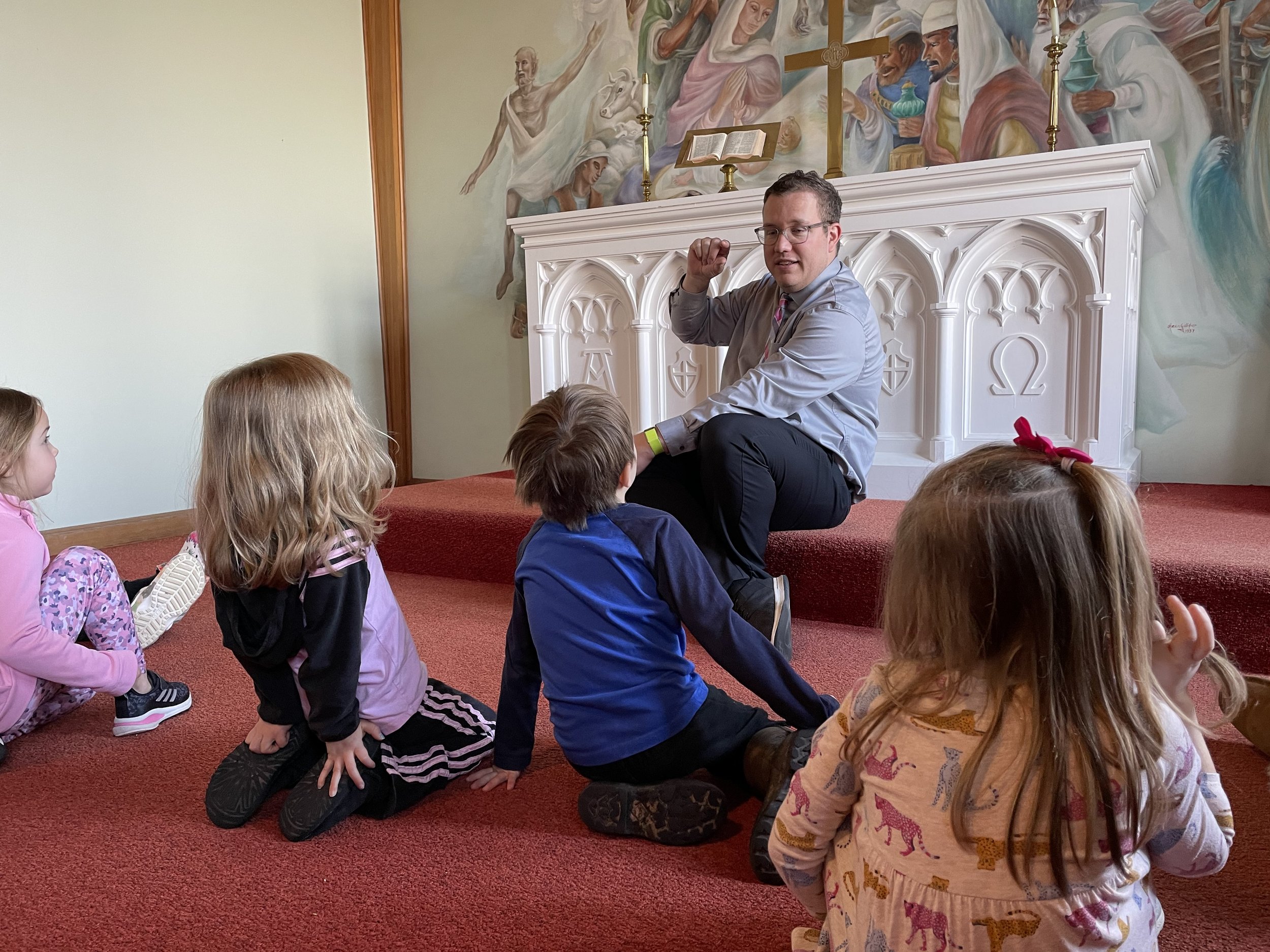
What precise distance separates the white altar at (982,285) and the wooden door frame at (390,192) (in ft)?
8.06

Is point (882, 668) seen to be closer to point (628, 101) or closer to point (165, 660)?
point (165, 660)

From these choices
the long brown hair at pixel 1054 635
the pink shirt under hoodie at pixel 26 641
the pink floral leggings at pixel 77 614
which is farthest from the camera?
the pink floral leggings at pixel 77 614

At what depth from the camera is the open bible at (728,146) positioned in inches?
150

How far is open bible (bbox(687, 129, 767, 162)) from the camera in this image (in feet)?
12.5

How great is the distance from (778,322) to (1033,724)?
2.09m

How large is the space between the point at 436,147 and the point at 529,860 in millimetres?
5279

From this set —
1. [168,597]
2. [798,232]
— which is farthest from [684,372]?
[168,597]

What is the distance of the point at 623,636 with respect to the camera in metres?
1.50

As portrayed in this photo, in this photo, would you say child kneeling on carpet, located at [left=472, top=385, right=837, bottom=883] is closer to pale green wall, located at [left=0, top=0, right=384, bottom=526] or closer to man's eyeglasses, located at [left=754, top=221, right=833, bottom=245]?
man's eyeglasses, located at [left=754, top=221, right=833, bottom=245]

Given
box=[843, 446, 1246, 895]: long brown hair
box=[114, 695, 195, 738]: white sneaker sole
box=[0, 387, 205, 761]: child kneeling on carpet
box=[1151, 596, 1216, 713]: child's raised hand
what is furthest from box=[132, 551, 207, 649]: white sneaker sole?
box=[1151, 596, 1216, 713]: child's raised hand

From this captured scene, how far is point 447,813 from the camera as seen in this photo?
1661 mm

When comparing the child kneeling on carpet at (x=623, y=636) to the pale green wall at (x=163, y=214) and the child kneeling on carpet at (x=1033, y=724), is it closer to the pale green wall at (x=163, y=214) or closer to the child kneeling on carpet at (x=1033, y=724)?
the child kneeling on carpet at (x=1033, y=724)

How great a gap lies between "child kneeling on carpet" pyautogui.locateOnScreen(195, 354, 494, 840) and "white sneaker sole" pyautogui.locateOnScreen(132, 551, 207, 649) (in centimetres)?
125

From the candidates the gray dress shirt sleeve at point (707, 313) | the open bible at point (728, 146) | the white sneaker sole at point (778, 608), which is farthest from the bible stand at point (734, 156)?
the white sneaker sole at point (778, 608)
